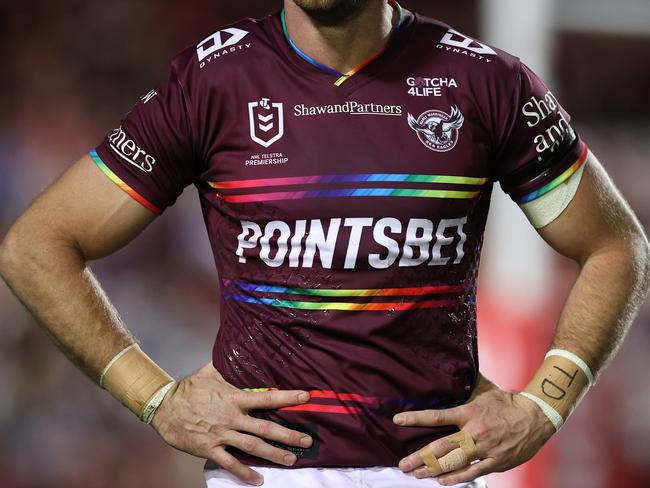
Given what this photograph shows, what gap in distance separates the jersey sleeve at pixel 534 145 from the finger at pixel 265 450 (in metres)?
0.64

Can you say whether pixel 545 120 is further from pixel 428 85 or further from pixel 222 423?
pixel 222 423

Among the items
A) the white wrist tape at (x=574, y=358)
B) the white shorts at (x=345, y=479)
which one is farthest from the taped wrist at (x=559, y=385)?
the white shorts at (x=345, y=479)

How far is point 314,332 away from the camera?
1776mm

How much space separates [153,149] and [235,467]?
0.59 m

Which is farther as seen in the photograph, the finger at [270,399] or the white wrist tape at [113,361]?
the white wrist tape at [113,361]

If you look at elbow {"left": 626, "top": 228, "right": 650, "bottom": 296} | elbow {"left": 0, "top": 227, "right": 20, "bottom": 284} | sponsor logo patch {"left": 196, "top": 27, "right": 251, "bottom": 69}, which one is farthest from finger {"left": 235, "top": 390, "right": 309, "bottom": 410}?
elbow {"left": 626, "top": 228, "right": 650, "bottom": 296}

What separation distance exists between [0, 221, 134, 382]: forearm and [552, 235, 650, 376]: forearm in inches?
34.0

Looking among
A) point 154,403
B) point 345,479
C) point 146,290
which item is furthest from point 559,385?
point 146,290

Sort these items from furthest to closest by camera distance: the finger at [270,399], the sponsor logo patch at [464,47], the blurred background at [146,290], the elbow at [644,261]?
the blurred background at [146,290]
the elbow at [644,261]
the sponsor logo patch at [464,47]
the finger at [270,399]

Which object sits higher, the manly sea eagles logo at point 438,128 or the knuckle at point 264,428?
the manly sea eagles logo at point 438,128

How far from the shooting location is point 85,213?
1857mm

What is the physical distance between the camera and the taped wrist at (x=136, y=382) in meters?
1.89

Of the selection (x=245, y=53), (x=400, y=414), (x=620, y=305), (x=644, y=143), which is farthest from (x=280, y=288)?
(x=644, y=143)

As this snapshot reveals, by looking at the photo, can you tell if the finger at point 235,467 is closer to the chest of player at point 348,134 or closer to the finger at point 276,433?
the finger at point 276,433
